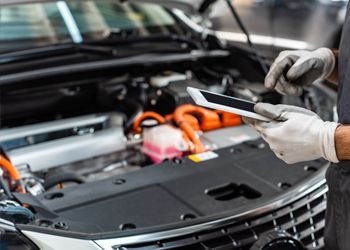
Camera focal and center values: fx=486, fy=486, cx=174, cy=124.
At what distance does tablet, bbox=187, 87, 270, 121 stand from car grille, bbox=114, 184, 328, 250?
13.7 inches

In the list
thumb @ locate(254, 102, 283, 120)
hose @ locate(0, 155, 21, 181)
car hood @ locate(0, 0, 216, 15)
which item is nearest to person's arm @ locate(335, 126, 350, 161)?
thumb @ locate(254, 102, 283, 120)

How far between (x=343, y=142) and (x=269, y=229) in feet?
1.32

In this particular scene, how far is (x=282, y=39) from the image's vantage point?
5.72 metres

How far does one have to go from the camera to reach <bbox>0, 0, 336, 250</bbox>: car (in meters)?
1.33

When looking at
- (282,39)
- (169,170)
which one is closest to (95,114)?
(169,170)

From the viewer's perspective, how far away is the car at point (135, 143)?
4.35 feet

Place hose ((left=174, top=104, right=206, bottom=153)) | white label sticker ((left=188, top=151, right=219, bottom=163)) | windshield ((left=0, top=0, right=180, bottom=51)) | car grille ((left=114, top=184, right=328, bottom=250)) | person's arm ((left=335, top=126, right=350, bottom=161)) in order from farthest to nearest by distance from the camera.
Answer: windshield ((left=0, top=0, right=180, bottom=51)) < hose ((left=174, top=104, right=206, bottom=153)) < white label sticker ((left=188, top=151, right=219, bottom=163)) < car grille ((left=114, top=184, right=328, bottom=250)) < person's arm ((left=335, top=126, right=350, bottom=161))

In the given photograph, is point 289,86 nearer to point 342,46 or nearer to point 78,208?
point 342,46

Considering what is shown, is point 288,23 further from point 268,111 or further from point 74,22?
point 268,111

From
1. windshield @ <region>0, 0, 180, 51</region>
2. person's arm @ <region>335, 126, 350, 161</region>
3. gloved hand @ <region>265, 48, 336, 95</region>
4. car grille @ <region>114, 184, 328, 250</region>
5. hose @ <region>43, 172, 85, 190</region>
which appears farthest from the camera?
windshield @ <region>0, 0, 180, 51</region>

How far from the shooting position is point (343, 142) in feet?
3.75

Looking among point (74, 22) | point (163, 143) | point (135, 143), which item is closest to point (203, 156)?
point (163, 143)

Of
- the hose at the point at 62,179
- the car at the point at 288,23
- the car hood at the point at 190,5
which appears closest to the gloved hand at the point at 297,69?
the hose at the point at 62,179

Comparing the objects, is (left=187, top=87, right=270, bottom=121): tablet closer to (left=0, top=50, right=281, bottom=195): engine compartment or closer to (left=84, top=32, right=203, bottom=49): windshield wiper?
(left=0, top=50, right=281, bottom=195): engine compartment
